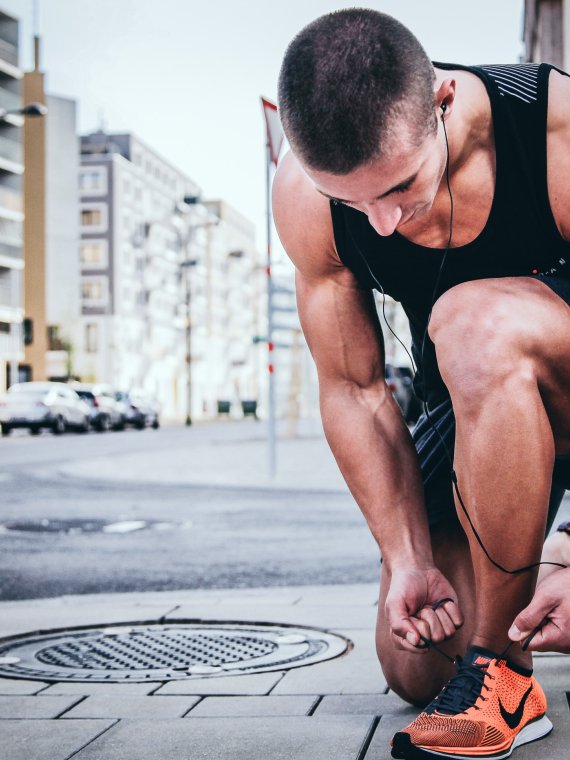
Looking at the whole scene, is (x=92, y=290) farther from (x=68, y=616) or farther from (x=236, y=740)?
(x=236, y=740)

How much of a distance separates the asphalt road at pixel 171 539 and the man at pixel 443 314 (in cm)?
283

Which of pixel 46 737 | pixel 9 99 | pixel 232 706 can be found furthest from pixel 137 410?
pixel 46 737

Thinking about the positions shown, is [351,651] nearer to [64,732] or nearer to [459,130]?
[64,732]

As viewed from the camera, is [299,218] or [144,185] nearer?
[299,218]

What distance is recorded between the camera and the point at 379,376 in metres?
2.81

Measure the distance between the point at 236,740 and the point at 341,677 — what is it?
70 cm

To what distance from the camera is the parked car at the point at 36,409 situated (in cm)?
3316

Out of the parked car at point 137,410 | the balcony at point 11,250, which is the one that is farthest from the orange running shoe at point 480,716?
the balcony at point 11,250

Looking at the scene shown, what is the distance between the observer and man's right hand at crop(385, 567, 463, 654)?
2.34 meters

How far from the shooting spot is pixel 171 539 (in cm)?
743

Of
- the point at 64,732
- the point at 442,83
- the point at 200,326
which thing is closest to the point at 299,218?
the point at 442,83

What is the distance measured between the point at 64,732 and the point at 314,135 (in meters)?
1.37

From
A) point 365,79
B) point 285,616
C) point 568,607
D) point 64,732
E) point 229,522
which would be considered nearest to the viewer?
point 365,79

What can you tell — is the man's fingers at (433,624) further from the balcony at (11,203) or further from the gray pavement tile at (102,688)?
the balcony at (11,203)
